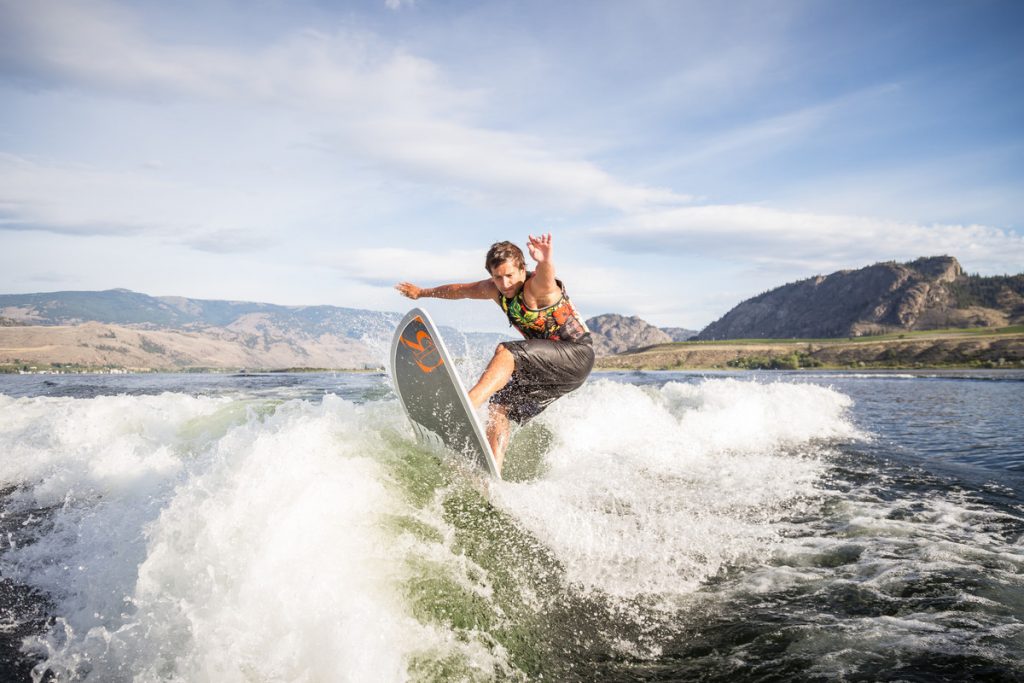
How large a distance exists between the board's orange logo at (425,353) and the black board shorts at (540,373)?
68cm

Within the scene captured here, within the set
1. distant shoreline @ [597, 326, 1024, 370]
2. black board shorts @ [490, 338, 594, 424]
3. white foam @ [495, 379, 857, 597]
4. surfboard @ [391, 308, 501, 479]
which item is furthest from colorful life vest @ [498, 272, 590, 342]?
distant shoreline @ [597, 326, 1024, 370]

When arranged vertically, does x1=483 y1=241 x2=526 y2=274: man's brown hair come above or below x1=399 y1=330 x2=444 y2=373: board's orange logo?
above

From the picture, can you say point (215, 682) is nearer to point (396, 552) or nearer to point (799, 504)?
point (396, 552)

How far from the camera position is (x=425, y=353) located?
215 inches

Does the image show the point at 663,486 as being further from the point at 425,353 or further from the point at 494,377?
the point at 425,353

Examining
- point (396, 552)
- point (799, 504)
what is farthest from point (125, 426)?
point (799, 504)

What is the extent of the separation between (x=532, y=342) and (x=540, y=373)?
375 millimetres

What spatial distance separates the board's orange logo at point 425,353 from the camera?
17.6ft

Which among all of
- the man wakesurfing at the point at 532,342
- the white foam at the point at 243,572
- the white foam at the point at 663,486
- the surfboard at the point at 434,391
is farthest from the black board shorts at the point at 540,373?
the white foam at the point at 243,572

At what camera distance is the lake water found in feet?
9.87

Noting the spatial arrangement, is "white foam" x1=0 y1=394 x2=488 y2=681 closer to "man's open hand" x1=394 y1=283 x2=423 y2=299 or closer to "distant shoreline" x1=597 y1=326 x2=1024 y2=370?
"man's open hand" x1=394 y1=283 x2=423 y2=299

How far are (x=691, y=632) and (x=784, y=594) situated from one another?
982mm

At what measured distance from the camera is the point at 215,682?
8.74ft

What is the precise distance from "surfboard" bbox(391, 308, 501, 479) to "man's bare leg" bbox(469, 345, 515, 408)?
0.14 meters
